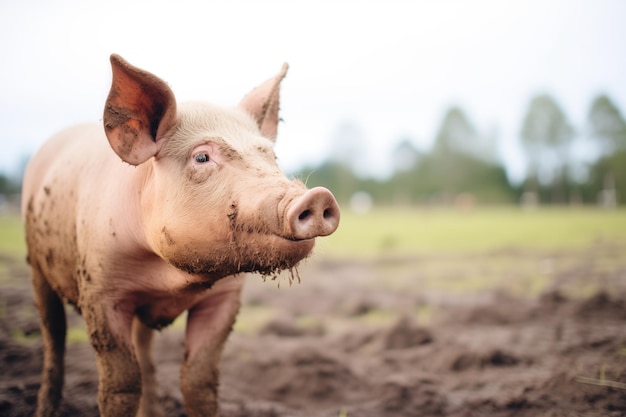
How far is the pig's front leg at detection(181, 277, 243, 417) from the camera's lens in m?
3.03

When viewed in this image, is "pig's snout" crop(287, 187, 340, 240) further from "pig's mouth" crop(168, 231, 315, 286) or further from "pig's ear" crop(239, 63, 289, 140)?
"pig's ear" crop(239, 63, 289, 140)

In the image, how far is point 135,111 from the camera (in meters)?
2.62

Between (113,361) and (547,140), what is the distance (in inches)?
2041

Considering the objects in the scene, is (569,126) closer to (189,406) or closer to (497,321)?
(497,321)

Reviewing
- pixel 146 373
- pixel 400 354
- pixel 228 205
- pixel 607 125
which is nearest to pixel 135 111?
pixel 228 205

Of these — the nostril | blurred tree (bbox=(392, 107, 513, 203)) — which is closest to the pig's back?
the nostril

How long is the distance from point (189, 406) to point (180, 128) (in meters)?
1.77

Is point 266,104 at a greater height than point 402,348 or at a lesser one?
greater

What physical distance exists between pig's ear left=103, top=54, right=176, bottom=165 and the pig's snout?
1085mm

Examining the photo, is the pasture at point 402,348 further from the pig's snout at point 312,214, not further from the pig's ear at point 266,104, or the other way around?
the pig's ear at point 266,104

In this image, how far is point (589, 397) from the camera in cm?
344

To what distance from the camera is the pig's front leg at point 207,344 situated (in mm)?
3025

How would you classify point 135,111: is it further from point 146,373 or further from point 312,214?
point 146,373

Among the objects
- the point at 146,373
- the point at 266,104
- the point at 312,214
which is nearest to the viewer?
the point at 312,214
